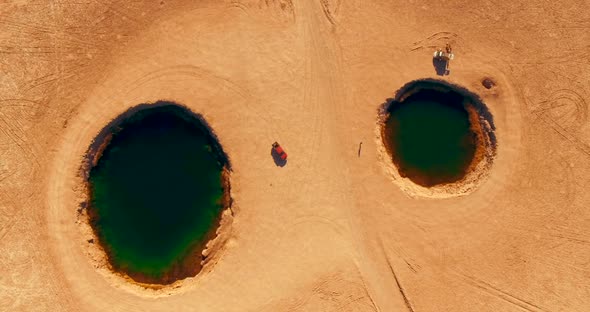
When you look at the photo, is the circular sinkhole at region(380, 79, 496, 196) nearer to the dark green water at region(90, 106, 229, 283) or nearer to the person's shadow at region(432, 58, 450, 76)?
the person's shadow at region(432, 58, 450, 76)

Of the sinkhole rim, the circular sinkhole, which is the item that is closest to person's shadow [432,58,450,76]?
the circular sinkhole

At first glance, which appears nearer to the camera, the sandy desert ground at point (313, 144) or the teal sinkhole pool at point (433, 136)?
the sandy desert ground at point (313, 144)

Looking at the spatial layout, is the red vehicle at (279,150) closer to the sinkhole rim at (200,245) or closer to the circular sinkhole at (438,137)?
the sinkhole rim at (200,245)

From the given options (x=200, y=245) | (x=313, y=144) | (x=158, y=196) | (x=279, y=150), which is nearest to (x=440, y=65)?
(x=313, y=144)

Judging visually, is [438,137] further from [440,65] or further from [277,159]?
[277,159]

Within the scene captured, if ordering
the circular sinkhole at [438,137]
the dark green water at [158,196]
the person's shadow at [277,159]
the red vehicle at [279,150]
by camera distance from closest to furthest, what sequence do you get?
the red vehicle at [279,150] < the person's shadow at [277,159] < the dark green water at [158,196] < the circular sinkhole at [438,137]

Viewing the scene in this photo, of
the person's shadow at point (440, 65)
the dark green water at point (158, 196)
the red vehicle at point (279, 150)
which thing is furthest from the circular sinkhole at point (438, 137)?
the dark green water at point (158, 196)

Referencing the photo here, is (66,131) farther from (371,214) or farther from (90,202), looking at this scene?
(371,214)

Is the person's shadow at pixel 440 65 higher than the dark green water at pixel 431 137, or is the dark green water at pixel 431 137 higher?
the person's shadow at pixel 440 65
